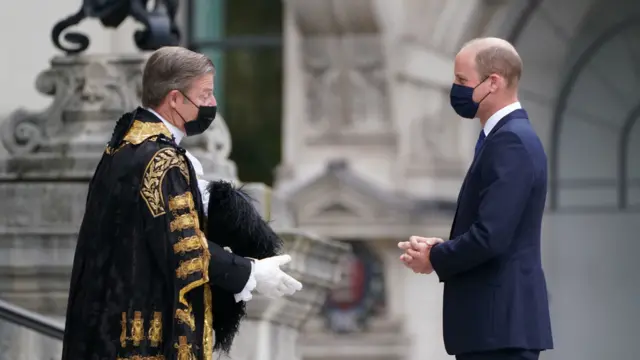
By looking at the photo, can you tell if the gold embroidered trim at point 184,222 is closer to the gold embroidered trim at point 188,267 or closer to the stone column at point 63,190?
the gold embroidered trim at point 188,267

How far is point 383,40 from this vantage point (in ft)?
50.6

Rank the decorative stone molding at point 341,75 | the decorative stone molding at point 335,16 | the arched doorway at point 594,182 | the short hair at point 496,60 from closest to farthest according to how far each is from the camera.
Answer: the short hair at point 496,60, the decorative stone molding at point 335,16, the decorative stone molding at point 341,75, the arched doorway at point 594,182

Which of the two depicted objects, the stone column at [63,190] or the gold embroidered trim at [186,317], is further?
the stone column at [63,190]

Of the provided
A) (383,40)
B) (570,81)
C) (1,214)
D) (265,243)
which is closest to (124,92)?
(1,214)

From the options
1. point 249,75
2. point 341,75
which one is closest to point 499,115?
point 341,75

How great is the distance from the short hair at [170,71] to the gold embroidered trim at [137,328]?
0.68 metres

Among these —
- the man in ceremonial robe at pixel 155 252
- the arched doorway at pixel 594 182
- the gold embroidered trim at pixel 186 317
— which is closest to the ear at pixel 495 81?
the man in ceremonial robe at pixel 155 252

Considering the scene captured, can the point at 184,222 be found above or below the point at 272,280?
above

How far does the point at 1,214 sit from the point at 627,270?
960 centimetres

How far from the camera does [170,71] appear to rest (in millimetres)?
6332

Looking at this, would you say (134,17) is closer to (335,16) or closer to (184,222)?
(184,222)

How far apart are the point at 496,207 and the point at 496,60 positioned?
0.51m

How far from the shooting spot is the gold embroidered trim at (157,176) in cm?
621

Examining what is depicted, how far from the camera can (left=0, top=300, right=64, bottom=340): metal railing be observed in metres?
7.91
